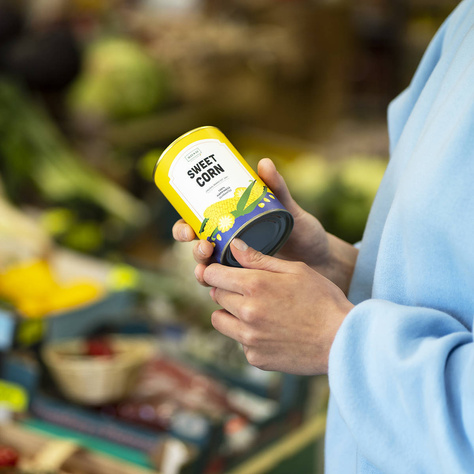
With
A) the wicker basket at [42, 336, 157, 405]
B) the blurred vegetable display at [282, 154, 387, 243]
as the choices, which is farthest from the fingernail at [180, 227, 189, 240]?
the blurred vegetable display at [282, 154, 387, 243]

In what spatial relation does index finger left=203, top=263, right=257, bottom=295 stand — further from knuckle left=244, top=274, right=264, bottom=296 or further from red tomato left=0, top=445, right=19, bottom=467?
red tomato left=0, top=445, right=19, bottom=467

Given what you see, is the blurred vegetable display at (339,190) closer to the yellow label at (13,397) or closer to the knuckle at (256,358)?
the yellow label at (13,397)

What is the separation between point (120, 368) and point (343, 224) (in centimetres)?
125

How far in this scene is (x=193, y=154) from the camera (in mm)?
901

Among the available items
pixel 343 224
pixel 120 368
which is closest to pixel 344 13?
pixel 343 224

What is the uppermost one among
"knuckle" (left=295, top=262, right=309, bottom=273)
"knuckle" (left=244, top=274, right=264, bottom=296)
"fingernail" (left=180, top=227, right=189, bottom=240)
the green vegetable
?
"knuckle" (left=295, top=262, right=309, bottom=273)

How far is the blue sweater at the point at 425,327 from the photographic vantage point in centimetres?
71

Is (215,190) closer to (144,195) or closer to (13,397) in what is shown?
(13,397)

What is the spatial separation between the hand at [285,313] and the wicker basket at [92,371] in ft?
2.87

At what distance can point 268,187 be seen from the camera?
3.10ft

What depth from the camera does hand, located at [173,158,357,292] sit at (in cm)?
96

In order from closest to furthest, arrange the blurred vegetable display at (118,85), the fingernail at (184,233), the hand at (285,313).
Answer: the hand at (285,313) < the fingernail at (184,233) < the blurred vegetable display at (118,85)

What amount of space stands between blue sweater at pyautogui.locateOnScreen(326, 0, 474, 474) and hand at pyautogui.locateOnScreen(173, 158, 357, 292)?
204 mm

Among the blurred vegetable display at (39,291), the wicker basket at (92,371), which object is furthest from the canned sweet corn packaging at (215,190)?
the blurred vegetable display at (39,291)
